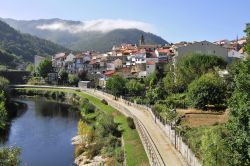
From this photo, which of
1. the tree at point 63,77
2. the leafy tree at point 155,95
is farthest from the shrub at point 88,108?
the tree at point 63,77

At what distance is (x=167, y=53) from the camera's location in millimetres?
121000

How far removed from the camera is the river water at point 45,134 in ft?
153

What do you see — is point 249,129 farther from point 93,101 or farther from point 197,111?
point 93,101

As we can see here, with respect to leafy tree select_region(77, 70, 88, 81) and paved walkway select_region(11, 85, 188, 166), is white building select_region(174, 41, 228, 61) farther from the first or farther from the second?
leafy tree select_region(77, 70, 88, 81)

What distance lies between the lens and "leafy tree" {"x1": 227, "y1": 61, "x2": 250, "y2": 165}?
2434 centimetres

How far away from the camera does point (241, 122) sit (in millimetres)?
25219

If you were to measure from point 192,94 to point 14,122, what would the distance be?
28388mm

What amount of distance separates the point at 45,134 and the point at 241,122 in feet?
128

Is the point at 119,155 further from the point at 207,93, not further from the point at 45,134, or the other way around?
the point at 45,134

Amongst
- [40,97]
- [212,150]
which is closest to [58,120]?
[40,97]

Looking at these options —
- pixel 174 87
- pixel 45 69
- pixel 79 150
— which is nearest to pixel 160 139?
pixel 79 150

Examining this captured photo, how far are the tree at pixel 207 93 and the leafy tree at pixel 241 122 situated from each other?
31462 mm

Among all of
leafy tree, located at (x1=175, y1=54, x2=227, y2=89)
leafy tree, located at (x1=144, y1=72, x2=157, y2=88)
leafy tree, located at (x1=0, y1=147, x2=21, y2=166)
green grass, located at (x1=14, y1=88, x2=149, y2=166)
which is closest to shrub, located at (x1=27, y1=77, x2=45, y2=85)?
leafy tree, located at (x1=144, y1=72, x2=157, y2=88)

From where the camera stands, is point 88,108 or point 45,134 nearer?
point 45,134
